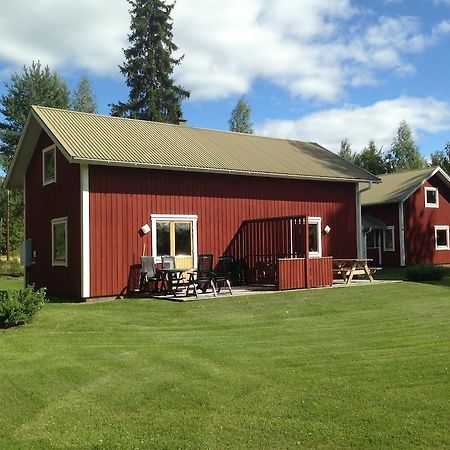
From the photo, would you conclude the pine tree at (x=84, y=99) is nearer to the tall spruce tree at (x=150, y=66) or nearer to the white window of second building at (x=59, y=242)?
the tall spruce tree at (x=150, y=66)

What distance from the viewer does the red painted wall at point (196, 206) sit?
15.0 metres

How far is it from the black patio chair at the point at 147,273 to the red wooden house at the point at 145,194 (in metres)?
0.51

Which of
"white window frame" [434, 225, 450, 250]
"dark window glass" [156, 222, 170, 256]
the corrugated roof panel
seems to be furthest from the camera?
"white window frame" [434, 225, 450, 250]

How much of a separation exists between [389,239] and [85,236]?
63.0 feet

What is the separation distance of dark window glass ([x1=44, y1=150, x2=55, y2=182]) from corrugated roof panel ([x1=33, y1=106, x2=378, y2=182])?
3.39ft

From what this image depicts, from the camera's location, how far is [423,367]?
6.93 meters

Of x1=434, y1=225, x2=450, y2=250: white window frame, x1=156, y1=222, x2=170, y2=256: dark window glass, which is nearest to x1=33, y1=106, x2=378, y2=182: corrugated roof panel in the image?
x1=156, y1=222, x2=170, y2=256: dark window glass

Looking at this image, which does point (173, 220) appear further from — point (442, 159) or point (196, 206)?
point (442, 159)

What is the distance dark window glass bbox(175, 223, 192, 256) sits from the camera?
16.4 meters

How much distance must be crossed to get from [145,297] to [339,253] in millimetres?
8094

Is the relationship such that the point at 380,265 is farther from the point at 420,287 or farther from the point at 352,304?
the point at 352,304

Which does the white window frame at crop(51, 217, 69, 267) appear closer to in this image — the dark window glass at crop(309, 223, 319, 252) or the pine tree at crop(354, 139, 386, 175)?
the dark window glass at crop(309, 223, 319, 252)

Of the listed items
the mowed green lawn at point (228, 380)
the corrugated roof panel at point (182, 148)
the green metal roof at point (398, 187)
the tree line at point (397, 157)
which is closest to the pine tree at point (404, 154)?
the tree line at point (397, 157)

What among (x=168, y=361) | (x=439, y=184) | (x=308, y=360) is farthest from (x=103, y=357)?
(x=439, y=184)
